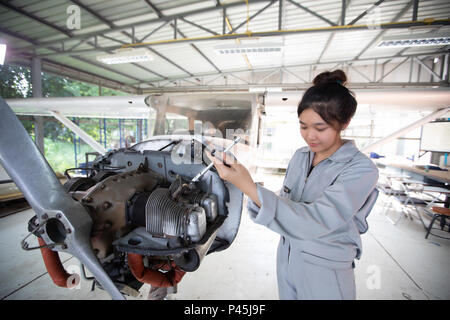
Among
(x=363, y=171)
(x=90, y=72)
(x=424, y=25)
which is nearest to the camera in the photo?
(x=363, y=171)

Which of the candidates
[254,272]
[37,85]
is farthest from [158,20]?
[254,272]

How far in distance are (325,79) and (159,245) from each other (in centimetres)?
130

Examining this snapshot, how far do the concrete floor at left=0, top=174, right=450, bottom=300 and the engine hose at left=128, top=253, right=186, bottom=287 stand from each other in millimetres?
775

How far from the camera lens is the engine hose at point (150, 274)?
120 centimetres

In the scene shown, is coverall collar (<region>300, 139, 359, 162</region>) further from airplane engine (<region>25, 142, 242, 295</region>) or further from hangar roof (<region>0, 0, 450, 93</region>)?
hangar roof (<region>0, 0, 450, 93</region>)

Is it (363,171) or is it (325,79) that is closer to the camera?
(363,171)

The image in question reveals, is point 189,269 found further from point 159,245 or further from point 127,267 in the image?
point 127,267

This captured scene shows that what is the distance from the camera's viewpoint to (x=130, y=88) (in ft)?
38.1

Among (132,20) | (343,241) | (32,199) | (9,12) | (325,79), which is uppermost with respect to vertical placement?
(132,20)

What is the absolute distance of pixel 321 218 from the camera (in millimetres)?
671

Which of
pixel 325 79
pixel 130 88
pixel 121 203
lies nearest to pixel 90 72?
pixel 130 88

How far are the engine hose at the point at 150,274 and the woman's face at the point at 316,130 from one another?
49.1 inches

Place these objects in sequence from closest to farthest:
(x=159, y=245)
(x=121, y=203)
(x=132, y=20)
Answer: (x=159, y=245)
(x=121, y=203)
(x=132, y=20)

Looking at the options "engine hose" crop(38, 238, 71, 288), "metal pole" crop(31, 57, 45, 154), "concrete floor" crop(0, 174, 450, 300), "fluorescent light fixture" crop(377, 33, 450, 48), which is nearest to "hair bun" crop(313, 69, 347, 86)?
"engine hose" crop(38, 238, 71, 288)
